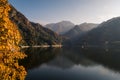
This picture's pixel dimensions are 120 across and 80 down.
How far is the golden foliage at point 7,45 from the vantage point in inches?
628

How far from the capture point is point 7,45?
1634 cm

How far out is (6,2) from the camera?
16.9 m

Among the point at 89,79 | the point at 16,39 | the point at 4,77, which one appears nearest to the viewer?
the point at 4,77

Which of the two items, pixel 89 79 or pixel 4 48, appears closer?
pixel 4 48

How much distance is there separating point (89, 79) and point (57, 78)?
12.6 m

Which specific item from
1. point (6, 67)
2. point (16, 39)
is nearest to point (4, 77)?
point (6, 67)

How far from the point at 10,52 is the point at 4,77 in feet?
6.79

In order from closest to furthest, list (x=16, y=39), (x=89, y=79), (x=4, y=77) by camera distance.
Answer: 1. (x=4, y=77)
2. (x=16, y=39)
3. (x=89, y=79)

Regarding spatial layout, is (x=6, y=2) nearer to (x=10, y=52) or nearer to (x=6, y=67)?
(x=10, y=52)

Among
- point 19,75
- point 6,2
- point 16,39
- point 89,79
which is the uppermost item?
point 6,2

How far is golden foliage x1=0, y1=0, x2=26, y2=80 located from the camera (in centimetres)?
1596

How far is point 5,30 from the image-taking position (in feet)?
52.7

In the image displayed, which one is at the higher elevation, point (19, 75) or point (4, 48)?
point (4, 48)

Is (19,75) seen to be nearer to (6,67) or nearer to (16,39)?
(6,67)
